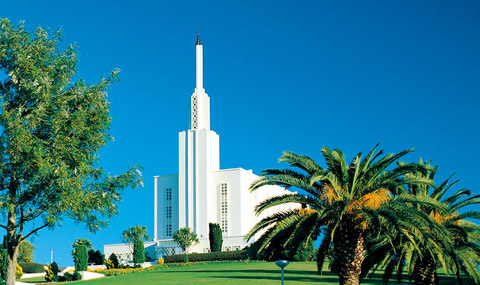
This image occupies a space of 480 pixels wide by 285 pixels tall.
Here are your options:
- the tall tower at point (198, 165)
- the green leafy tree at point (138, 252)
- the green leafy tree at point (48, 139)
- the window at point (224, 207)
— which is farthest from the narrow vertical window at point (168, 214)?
the green leafy tree at point (48, 139)

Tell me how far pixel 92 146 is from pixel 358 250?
1224 centimetres

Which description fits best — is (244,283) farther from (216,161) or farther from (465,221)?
(216,161)

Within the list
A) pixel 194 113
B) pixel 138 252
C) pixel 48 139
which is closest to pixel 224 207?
pixel 194 113

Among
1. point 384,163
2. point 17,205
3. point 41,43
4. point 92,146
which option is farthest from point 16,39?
point 384,163

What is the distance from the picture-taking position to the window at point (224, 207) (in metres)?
71.0

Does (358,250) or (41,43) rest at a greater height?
(41,43)

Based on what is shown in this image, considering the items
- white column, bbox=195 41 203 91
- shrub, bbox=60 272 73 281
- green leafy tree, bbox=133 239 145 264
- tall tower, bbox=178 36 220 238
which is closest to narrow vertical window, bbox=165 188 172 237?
tall tower, bbox=178 36 220 238

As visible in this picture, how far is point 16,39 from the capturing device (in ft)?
74.3

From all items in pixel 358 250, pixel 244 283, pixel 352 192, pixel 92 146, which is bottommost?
pixel 244 283

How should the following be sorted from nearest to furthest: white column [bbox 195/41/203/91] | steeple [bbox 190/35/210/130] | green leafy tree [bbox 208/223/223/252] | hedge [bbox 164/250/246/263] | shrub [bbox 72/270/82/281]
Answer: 1. shrub [bbox 72/270/82/281]
2. hedge [bbox 164/250/246/263]
3. green leafy tree [bbox 208/223/223/252]
4. steeple [bbox 190/35/210/130]
5. white column [bbox 195/41/203/91]

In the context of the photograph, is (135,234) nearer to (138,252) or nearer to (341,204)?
(138,252)

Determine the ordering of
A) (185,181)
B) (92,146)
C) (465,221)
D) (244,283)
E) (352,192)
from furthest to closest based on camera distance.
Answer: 1. (185,181)
2. (244,283)
3. (92,146)
4. (465,221)
5. (352,192)

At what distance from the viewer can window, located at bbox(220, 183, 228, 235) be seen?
2795 inches

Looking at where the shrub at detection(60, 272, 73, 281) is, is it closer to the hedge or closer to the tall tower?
the hedge
